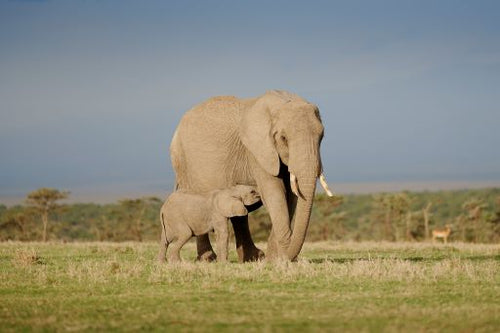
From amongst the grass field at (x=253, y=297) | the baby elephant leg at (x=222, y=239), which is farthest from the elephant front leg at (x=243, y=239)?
the grass field at (x=253, y=297)

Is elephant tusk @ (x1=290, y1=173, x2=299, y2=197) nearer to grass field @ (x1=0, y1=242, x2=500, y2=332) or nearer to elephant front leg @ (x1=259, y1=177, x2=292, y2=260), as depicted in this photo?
elephant front leg @ (x1=259, y1=177, x2=292, y2=260)

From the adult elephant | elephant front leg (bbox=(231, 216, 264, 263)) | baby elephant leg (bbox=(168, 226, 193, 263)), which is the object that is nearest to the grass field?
baby elephant leg (bbox=(168, 226, 193, 263))

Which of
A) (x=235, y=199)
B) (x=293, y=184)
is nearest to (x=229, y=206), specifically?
(x=235, y=199)

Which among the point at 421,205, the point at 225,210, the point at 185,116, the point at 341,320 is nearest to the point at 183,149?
the point at 185,116

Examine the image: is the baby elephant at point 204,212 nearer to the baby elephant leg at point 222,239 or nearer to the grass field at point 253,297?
the baby elephant leg at point 222,239

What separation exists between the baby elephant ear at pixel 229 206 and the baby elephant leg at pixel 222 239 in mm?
239

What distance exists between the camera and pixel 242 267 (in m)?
17.6

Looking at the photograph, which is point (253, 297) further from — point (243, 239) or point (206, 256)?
point (206, 256)

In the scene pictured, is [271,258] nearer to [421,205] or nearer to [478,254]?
[478,254]

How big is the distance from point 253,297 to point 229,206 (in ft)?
22.9

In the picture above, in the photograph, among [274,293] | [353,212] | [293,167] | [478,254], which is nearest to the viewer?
[274,293]

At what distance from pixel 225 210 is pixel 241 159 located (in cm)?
229

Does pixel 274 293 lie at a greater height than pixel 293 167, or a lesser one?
lesser

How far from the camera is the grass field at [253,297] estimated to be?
1095 centimetres
